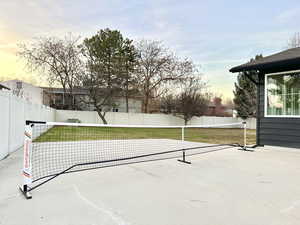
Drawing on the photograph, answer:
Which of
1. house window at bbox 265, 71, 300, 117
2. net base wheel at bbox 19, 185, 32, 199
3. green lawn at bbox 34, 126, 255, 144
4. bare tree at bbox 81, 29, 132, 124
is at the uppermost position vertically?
bare tree at bbox 81, 29, 132, 124

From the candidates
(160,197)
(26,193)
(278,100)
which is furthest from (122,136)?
(160,197)

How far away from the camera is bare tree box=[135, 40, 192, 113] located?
23.8m

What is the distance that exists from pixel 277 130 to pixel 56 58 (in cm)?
2042

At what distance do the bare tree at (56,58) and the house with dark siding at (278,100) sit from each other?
17.5 metres

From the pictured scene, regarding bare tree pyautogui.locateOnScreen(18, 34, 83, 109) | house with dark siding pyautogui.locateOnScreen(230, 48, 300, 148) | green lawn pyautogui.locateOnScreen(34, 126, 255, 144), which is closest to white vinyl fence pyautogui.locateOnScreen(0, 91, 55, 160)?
green lawn pyautogui.locateOnScreen(34, 126, 255, 144)

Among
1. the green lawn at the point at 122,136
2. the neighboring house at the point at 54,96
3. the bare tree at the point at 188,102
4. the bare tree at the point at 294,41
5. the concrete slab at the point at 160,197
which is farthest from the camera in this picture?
the bare tree at the point at 188,102

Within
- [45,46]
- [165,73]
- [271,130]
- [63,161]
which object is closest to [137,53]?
[165,73]

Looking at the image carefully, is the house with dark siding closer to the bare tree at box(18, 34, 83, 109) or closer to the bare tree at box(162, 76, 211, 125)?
the bare tree at box(162, 76, 211, 125)

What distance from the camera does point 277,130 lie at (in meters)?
8.00

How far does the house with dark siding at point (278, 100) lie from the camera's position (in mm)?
7477

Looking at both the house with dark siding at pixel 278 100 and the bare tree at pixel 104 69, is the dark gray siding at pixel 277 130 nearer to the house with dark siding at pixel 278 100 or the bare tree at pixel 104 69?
the house with dark siding at pixel 278 100

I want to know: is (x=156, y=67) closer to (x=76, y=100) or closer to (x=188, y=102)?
(x=188, y=102)

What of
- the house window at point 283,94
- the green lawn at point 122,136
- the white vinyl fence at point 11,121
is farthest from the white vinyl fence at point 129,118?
the house window at point 283,94

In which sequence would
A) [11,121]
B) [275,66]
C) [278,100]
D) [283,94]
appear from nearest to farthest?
[11,121] < [275,66] < [283,94] < [278,100]
